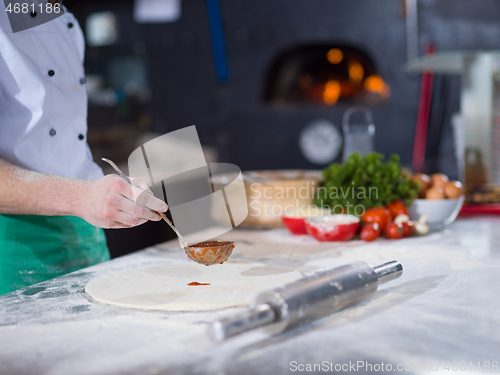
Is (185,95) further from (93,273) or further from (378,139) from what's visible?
(93,273)

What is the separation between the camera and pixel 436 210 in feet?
4.98

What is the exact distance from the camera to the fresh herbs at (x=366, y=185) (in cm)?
148

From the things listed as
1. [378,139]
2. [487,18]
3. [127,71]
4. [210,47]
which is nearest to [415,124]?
[378,139]

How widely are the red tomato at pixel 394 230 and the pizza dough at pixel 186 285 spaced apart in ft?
1.55

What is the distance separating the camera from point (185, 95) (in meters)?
4.64

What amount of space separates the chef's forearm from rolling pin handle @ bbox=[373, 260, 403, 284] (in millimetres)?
612

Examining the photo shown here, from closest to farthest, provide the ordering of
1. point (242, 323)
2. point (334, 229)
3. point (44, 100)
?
point (242, 323), point (44, 100), point (334, 229)

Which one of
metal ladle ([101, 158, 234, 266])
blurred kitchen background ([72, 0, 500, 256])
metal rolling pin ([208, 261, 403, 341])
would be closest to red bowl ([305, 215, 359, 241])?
metal ladle ([101, 158, 234, 266])

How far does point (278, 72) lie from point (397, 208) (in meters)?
3.29

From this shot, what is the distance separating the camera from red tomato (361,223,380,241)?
1.38 metres

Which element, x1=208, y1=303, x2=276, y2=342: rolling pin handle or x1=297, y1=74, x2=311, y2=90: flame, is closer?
x1=208, y1=303, x2=276, y2=342: rolling pin handle

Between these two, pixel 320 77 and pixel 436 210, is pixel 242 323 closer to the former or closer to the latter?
pixel 436 210

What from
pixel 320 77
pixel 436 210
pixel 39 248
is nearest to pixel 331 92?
pixel 320 77

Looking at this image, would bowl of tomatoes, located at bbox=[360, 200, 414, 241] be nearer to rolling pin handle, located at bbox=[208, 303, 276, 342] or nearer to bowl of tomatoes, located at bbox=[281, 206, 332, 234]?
bowl of tomatoes, located at bbox=[281, 206, 332, 234]
